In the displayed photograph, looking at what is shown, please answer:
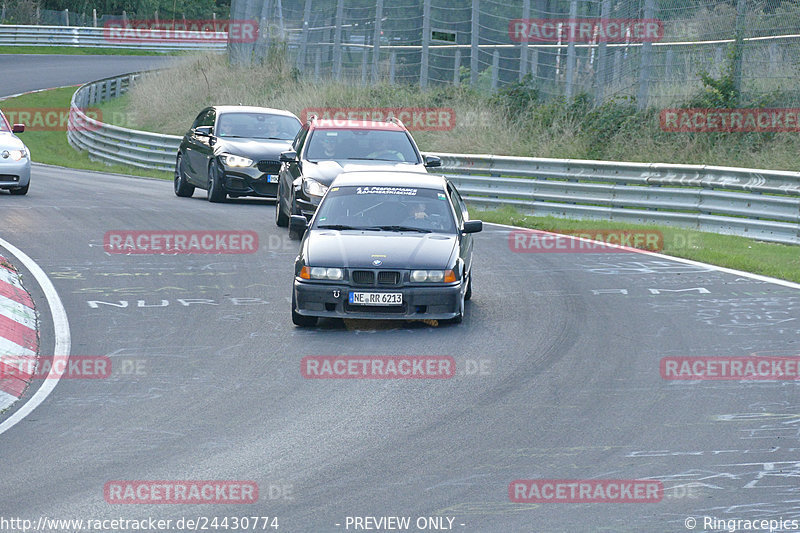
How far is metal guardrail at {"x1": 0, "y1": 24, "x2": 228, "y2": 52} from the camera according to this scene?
207 ft

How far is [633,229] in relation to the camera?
19422 mm

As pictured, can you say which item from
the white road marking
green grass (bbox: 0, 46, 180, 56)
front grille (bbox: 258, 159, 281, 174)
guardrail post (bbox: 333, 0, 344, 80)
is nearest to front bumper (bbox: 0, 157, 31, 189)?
front grille (bbox: 258, 159, 281, 174)

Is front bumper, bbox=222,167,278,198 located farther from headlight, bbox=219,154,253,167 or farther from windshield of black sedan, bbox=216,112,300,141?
windshield of black sedan, bbox=216,112,300,141

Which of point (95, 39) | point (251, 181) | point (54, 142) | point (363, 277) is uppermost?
point (363, 277)

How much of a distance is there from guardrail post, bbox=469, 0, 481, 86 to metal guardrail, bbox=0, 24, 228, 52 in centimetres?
3737

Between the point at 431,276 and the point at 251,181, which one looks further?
the point at 251,181

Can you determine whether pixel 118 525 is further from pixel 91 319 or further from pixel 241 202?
pixel 241 202

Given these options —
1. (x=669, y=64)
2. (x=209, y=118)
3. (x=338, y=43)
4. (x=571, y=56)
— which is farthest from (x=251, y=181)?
(x=338, y=43)

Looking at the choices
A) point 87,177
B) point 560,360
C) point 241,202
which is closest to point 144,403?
point 560,360

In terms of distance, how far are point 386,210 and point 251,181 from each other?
29.4 ft

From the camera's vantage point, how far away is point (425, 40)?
1214 inches

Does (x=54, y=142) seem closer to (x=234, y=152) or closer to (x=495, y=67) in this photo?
(x=495, y=67)

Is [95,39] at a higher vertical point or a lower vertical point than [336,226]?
lower

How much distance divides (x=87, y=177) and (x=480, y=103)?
31.1 ft
